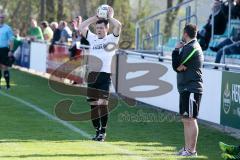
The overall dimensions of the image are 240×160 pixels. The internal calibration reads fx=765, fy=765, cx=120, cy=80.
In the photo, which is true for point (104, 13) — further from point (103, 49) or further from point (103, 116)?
point (103, 116)

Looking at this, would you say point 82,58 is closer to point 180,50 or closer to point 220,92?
point 220,92

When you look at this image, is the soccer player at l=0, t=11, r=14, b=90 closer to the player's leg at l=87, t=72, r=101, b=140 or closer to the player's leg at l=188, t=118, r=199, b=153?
the player's leg at l=87, t=72, r=101, b=140

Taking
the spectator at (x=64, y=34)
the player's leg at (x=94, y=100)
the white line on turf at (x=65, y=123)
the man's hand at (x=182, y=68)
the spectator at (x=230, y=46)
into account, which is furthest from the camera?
the spectator at (x=64, y=34)

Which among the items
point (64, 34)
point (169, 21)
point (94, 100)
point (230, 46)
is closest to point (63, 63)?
point (64, 34)

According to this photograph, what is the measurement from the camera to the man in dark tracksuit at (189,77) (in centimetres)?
1095

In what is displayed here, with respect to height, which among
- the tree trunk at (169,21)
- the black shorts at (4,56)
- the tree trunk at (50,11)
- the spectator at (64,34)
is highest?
the tree trunk at (50,11)

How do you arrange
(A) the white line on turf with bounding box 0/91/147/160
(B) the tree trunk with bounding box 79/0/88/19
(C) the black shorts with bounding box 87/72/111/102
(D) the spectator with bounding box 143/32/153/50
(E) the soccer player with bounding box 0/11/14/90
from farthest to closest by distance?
(B) the tree trunk with bounding box 79/0/88/19, (D) the spectator with bounding box 143/32/153/50, (E) the soccer player with bounding box 0/11/14/90, (C) the black shorts with bounding box 87/72/111/102, (A) the white line on turf with bounding box 0/91/147/160

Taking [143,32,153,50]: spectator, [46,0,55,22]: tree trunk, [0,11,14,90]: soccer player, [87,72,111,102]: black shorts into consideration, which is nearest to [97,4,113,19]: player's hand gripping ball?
[87,72,111,102]: black shorts

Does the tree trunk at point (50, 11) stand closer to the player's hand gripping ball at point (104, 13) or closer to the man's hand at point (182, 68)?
the player's hand gripping ball at point (104, 13)

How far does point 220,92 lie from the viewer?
13930mm

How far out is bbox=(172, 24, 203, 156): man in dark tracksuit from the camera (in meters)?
10.9

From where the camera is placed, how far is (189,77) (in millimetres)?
10984

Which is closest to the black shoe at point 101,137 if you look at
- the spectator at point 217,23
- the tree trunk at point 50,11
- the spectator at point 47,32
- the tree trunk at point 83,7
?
the spectator at point 217,23

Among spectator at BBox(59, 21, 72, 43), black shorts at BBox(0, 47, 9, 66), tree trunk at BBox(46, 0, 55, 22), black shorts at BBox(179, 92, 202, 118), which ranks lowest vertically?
black shorts at BBox(179, 92, 202, 118)
